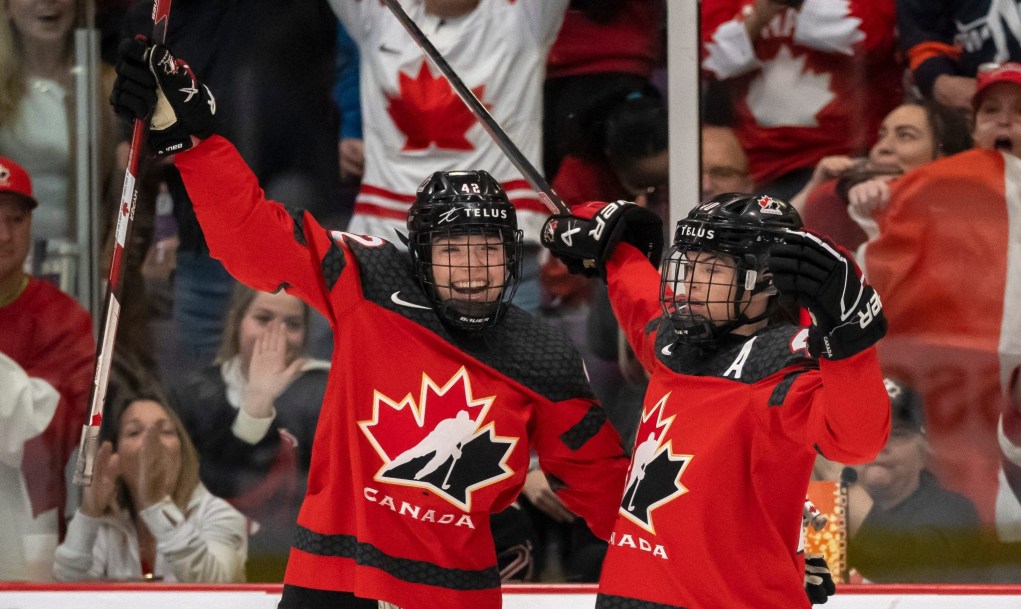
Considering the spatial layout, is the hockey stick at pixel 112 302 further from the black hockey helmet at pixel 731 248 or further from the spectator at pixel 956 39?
the spectator at pixel 956 39

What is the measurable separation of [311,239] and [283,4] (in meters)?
1.70

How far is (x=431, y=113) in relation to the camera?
353cm

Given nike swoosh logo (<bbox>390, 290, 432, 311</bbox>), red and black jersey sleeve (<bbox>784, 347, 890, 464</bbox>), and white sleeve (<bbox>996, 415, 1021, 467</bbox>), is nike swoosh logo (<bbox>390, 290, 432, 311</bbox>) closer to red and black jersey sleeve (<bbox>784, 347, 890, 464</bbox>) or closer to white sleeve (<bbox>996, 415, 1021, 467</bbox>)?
red and black jersey sleeve (<bbox>784, 347, 890, 464</bbox>)

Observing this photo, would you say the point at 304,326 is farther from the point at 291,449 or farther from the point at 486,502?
the point at 486,502

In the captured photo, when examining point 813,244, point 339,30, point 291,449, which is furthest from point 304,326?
point 813,244

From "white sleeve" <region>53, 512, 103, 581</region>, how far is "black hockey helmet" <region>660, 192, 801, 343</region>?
7.47 feet

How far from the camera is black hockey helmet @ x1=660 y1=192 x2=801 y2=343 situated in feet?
6.34

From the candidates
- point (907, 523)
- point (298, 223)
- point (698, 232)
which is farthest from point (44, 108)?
point (907, 523)

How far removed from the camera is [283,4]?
359 cm

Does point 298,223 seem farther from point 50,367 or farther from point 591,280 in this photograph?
point 50,367

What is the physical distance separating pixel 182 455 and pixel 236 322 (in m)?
0.42

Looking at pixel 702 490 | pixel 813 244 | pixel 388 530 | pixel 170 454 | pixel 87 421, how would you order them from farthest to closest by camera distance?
pixel 170 454, pixel 87 421, pixel 388 530, pixel 702 490, pixel 813 244

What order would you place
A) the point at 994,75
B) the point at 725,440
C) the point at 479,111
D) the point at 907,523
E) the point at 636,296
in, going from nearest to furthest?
the point at 725,440
the point at 636,296
the point at 479,111
the point at 994,75
the point at 907,523

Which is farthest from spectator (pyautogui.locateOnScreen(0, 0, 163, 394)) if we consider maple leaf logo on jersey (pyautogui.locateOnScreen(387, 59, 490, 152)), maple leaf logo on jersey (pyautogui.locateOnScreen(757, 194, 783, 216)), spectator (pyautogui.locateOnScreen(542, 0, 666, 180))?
maple leaf logo on jersey (pyautogui.locateOnScreen(757, 194, 783, 216))
